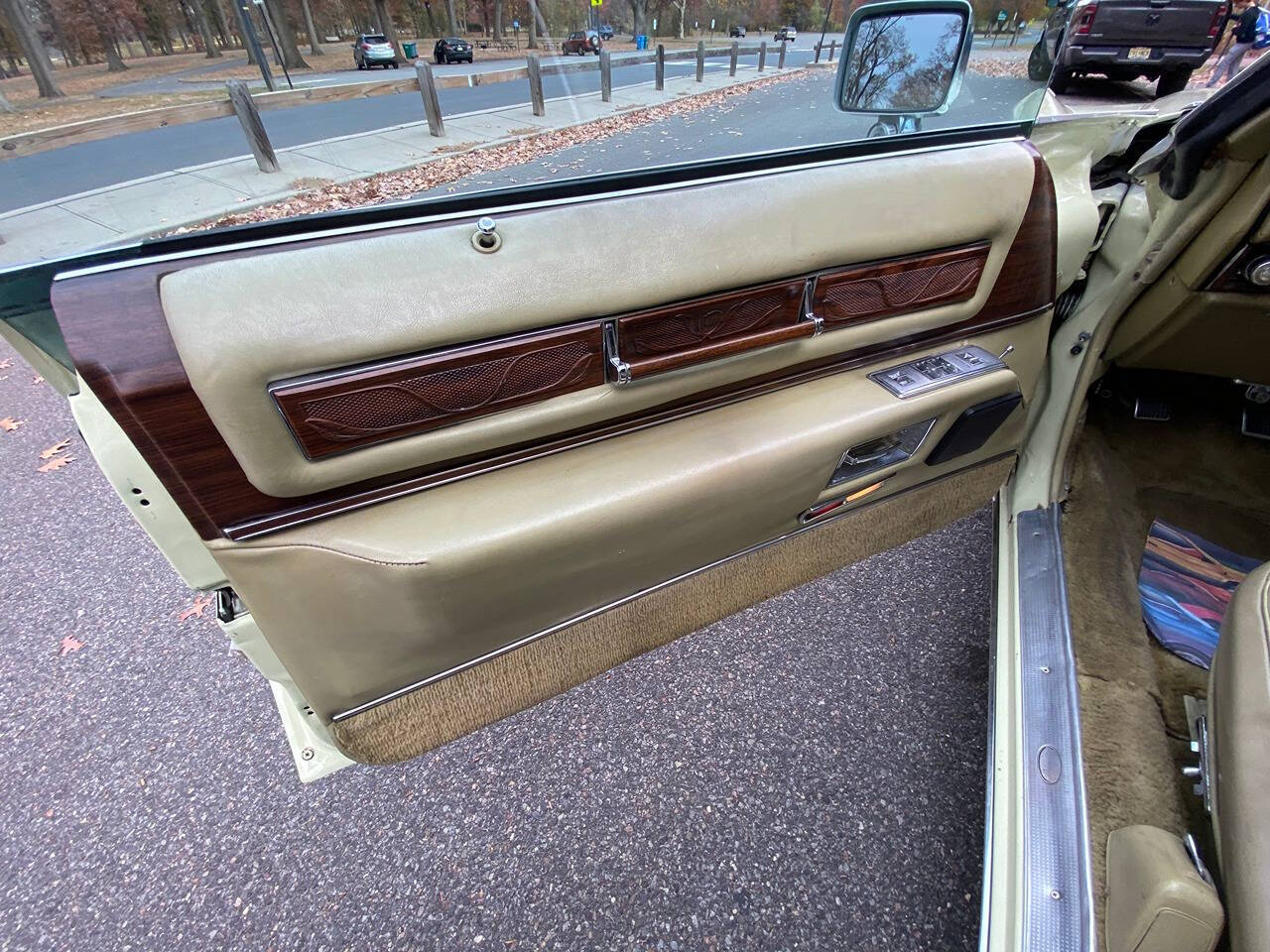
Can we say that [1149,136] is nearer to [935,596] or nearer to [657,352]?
[935,596]

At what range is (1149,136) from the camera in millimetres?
1936

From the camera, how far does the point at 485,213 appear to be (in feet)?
3.34

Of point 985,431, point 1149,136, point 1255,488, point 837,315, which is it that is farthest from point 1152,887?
point 1149,136

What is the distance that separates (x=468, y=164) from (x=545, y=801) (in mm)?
1692

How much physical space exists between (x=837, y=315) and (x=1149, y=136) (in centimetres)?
151

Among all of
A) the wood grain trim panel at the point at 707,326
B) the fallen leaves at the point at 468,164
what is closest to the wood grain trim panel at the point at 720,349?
the wood grain trim panel at the point at 707,326

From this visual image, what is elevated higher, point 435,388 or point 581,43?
point 581,43

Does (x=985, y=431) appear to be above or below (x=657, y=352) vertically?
below

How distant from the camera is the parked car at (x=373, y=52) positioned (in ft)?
3.85

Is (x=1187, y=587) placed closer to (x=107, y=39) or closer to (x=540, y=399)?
(x=540, y=399)

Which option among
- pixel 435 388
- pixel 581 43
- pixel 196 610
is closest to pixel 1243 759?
pixel 435 388

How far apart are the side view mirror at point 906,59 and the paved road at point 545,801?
148cm

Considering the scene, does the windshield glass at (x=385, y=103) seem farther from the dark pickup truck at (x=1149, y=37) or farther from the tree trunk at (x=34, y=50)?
the dark pickup truck at (x=1149, y=37)

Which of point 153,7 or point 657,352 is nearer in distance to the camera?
point 153,7
